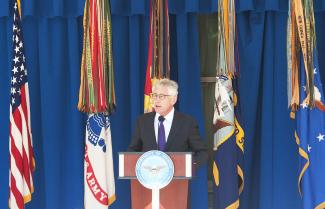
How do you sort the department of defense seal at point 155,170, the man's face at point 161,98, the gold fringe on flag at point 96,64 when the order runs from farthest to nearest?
the gold fringe on flag at point 96,64, the man's face at point 161,98, the department of defense seal at point 155,170

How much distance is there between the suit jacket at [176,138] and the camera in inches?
112

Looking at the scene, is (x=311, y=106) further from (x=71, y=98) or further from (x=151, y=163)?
(x=71, y=98)

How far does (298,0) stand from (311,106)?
73 cm

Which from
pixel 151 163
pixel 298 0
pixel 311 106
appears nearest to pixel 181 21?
pixel 298 0

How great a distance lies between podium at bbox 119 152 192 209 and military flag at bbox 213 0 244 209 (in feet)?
2.75

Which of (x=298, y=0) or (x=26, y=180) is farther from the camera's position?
(x=26, y=180)

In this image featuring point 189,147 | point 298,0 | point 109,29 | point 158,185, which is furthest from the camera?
point 109,29

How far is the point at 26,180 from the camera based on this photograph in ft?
11.7

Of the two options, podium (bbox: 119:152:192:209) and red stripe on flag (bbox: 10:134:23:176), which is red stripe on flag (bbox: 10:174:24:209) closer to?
red stripe on flag (bbox: 10:134:23:176)

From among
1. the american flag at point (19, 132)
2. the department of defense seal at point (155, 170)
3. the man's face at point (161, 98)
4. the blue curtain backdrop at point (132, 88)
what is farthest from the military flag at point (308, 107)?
the american flag at point (19, 132)

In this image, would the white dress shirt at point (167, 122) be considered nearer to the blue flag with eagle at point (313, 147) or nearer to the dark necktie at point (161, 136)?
the dark necktie at point (161, 136)

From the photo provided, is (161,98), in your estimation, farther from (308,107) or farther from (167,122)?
(308,107)

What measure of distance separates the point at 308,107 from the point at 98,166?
1.56 m

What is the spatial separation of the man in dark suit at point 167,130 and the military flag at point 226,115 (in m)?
0.59
